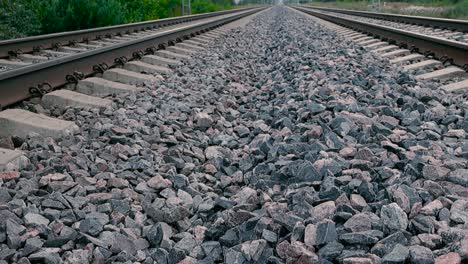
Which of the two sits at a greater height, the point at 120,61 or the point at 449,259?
the point at 120,61

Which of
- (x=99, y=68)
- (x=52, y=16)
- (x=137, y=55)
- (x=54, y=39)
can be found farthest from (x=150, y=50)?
(x=52, y=16)

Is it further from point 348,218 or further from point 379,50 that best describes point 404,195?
point 379,50

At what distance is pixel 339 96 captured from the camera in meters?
4.54

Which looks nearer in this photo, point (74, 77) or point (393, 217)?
point (393, 217)

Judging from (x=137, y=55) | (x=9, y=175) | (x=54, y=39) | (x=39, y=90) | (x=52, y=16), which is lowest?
→ (x=9, y=175)

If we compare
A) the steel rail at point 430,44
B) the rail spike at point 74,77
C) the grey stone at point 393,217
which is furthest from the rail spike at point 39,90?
the steel rail at point 430,44

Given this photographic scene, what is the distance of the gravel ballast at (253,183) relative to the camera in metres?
2.15

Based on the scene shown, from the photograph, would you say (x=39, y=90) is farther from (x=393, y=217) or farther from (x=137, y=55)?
(x=393, y=217)

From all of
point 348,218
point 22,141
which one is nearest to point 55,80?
point 22,141

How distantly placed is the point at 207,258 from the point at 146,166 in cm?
117

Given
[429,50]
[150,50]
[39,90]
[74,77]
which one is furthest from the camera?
[150,50]

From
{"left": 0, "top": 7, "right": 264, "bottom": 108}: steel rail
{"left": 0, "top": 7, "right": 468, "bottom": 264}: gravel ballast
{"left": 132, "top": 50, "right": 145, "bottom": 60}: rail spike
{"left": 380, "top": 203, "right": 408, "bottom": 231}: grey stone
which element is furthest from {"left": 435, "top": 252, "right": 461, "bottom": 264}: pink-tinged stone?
{"left": 132, "top": 50, "right": 145, "bottom": 60}: rail spike

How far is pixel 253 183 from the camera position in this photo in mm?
2965

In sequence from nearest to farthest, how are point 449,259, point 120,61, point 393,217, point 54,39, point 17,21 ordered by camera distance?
point 449,259 → point 393,217 → point 120,61 → point 54,39 → point 17,21
